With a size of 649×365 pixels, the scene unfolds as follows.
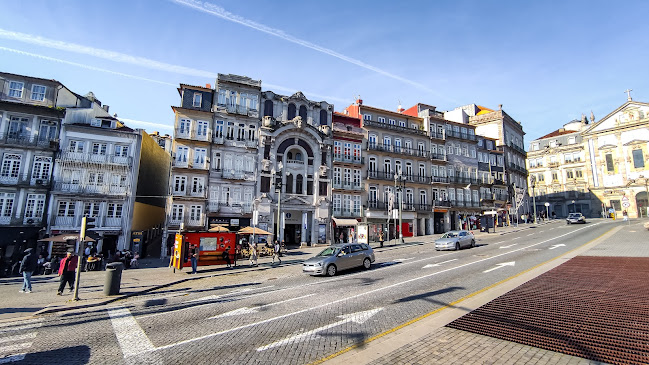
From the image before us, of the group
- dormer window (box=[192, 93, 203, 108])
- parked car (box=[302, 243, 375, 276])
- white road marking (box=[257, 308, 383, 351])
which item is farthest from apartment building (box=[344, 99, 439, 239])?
white road marking (box=[257, 308, 383, 351])

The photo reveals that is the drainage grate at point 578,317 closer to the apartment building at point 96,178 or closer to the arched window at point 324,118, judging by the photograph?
the arched window at point 324,118

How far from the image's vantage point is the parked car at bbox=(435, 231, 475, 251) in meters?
23.5

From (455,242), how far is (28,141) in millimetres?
37956

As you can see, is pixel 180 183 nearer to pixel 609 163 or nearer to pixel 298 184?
pixel 298 184

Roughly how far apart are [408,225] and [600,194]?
46.1 metres

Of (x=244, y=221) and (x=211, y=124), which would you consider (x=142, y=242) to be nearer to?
(x=244, y=221)

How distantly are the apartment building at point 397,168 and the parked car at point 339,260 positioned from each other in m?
20.4

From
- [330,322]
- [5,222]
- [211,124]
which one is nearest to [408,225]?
[211,124]

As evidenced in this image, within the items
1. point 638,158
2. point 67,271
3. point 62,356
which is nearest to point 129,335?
point 62,356

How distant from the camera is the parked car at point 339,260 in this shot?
608 inches

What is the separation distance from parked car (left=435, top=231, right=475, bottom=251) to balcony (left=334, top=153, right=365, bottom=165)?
16.0 m

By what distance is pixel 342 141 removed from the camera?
38031 mm

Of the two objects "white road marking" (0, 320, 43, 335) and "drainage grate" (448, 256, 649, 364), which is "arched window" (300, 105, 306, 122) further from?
"white road marking" (0, 320, 43, 335)

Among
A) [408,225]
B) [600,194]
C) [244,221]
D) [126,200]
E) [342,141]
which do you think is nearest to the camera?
[126,200]
